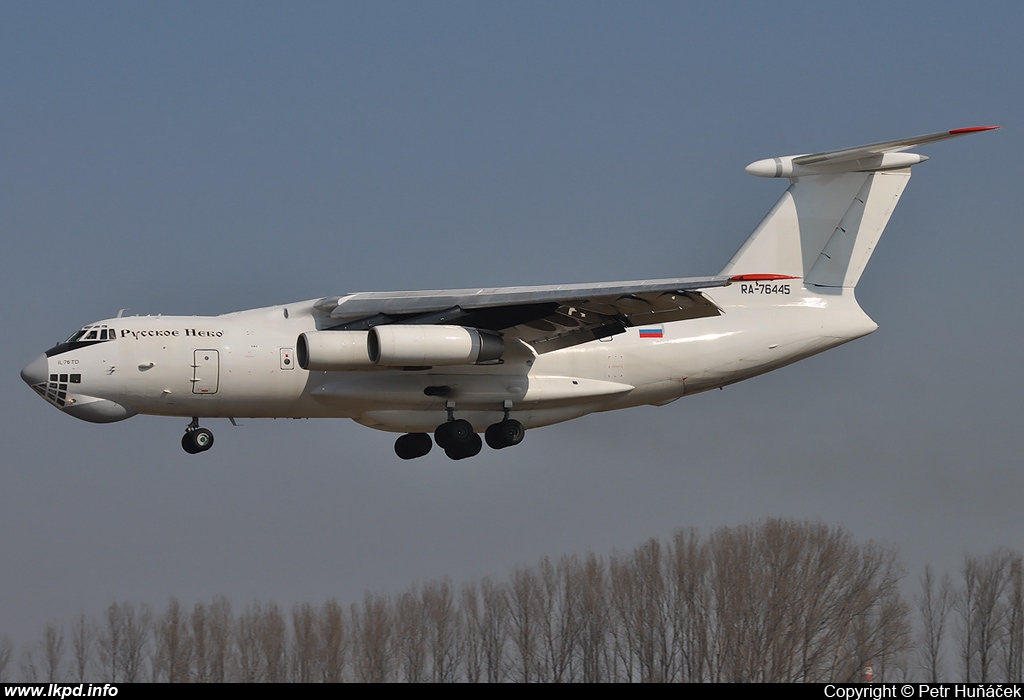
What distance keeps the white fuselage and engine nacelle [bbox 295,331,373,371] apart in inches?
7.4

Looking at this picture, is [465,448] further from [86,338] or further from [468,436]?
[86,338]

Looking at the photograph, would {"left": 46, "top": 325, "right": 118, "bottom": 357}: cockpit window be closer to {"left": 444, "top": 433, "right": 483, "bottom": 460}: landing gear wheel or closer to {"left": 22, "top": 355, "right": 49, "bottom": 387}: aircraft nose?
{"left": 22, "top": 355, "right": 49, "bottom": 387}: aircraft nose

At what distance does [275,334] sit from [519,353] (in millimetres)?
2423

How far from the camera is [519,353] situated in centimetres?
1481

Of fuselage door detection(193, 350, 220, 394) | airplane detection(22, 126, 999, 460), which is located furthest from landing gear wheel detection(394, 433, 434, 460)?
fuselage door detection(193, 350, 220, 394)

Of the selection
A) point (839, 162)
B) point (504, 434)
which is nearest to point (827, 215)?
point (839, 162)

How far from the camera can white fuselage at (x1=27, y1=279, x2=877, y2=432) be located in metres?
13.7

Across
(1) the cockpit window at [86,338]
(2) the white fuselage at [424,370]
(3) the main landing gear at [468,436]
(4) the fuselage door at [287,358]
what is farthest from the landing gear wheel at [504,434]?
(1) the cockpit window at [86,338]

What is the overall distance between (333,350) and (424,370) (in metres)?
1.22

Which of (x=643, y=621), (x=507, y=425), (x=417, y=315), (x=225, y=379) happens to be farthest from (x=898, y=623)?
(x=225, y=379)

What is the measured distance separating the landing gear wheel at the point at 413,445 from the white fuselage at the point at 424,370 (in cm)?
75

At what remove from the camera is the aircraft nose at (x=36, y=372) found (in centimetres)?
1362

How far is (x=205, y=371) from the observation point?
45.0 feet

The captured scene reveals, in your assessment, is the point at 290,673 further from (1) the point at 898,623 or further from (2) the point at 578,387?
(1) the point at 898,623
